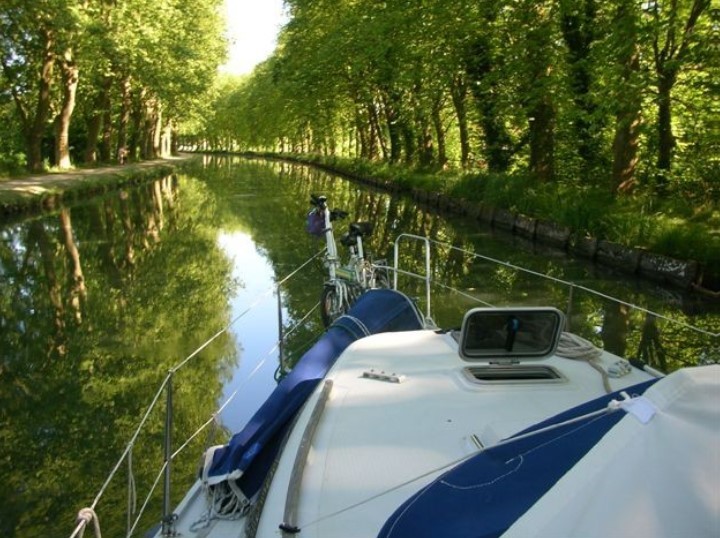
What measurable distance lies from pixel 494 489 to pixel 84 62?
101 ft

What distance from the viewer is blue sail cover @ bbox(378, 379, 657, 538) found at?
1863mm

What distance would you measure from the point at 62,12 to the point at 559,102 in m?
18.1

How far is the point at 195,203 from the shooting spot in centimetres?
2459

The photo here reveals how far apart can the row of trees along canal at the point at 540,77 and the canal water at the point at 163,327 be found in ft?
11.7

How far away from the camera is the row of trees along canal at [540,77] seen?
12.7 meters

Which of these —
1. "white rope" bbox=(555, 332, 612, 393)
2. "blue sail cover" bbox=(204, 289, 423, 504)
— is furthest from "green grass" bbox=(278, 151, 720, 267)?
"blue sail cover" bbox=(204, 289, 423, 504)

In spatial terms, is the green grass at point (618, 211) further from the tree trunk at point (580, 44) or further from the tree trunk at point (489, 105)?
the tree trunk at point (580, 44)

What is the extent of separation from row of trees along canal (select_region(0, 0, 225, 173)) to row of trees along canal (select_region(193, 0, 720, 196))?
694cm

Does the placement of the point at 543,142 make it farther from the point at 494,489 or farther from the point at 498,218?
the point at 494,489

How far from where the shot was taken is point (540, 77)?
17750mm

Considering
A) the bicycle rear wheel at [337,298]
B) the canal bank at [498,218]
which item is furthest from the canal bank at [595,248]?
the bicycle rear wheel at [337,298]

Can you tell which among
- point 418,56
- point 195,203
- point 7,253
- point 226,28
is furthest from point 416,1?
point 226,28

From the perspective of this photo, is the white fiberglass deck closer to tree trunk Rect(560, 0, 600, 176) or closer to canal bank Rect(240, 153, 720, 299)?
canal bank Rect(240, 153, 720, 299)

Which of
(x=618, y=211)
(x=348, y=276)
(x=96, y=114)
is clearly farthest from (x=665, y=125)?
(x=96, y=114)
